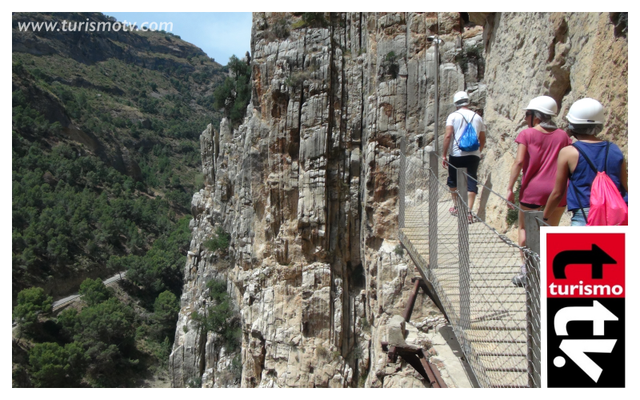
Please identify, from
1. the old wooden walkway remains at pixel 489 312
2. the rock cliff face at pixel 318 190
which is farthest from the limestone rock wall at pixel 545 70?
the rock cliff face at pixel 318 190

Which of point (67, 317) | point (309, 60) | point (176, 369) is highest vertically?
point (309, 60)

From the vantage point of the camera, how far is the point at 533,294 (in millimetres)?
2344

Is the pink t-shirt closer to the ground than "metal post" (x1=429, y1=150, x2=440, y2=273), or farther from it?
farther from it

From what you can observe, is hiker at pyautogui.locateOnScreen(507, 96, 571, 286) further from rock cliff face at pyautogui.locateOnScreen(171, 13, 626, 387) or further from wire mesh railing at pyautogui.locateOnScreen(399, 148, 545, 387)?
rock cliff face at pyautogui.locateOnScreen(171, 13, 626, 387)

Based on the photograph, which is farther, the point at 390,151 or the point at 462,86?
the point at 390,151

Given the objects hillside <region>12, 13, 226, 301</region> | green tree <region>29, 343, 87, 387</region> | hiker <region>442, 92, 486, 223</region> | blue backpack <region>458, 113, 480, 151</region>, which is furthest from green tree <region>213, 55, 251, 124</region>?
blue backpack <region>458, 113, 480, 151</region>

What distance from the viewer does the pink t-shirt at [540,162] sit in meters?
3.19

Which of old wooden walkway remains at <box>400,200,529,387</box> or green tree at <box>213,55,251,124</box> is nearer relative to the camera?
old wooden walkway remains at <box>400,200,529,387</box>

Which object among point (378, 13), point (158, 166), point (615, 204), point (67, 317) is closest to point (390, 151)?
point (378, 13)

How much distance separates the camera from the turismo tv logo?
7.89 feet

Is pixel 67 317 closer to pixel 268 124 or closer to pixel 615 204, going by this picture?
Result: pixel 268 124

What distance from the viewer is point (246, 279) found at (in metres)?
17.7

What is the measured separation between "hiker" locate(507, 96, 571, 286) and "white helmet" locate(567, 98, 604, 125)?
1.67 feet

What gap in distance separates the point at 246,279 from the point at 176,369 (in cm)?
837
